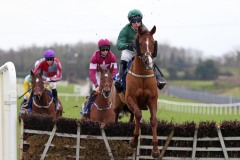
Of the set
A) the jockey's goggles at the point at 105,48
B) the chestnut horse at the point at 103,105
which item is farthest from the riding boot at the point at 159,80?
the jockey's goggles at the point at 105,48

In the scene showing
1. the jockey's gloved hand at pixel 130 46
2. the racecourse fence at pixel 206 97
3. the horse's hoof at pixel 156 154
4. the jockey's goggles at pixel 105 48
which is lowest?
the racecourse fence at pixel 206 97

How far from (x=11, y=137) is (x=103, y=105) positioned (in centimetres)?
519

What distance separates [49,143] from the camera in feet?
28.2

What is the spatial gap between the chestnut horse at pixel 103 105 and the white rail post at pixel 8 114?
15.8 feet

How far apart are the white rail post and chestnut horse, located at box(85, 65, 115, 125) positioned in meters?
4.81

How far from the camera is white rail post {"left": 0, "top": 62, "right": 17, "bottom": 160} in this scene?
557 centimetres

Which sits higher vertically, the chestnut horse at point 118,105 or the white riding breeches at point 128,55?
the white riding breeches at point 128,55

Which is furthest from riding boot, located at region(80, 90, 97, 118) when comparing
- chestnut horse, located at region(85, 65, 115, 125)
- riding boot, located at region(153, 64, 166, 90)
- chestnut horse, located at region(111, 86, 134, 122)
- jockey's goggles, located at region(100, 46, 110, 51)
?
riding boot, located at region(153, 64, 166, 90)

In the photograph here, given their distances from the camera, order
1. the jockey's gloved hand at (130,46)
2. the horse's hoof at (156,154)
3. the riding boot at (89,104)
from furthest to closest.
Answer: the riding boot at (89,104) → the jockey's gloved hand at (130,46) → the horse's hoof at (156,154)

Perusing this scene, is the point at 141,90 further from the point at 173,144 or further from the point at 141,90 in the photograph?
the point at 173,144

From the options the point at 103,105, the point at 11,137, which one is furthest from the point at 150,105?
the point at 11,137

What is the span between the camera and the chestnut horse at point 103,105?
1052cm

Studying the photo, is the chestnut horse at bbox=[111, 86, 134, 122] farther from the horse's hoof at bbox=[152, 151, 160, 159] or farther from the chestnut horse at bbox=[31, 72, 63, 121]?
the horse's hoof at bbox=[152, 151, 160, 159]

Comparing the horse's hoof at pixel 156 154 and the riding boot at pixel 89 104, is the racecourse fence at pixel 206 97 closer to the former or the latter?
the riding boot at pixel 89 104
